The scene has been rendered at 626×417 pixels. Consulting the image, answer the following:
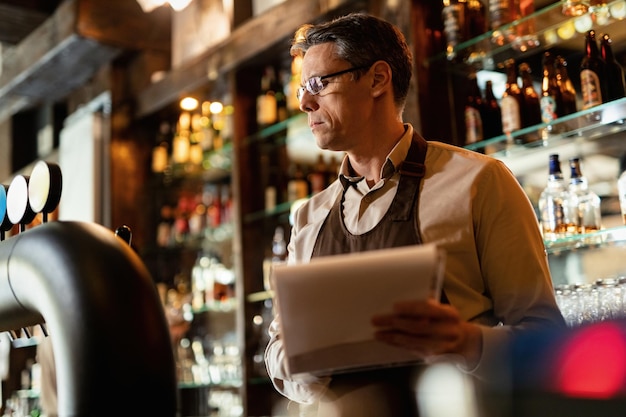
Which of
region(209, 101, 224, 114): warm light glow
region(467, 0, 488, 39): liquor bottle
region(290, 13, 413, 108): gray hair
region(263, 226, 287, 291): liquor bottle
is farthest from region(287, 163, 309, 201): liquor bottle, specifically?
region(290, 13, 413, 108): gray hair

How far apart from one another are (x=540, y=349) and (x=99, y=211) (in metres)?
3.88

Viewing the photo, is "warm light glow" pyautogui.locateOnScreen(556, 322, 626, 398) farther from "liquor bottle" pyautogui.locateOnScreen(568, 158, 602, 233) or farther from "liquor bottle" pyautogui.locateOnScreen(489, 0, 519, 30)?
"liquor bottle" pyautogui.locateOnScreen(489, 0, 519, 30)

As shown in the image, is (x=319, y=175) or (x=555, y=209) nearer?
(x=555, y=209)

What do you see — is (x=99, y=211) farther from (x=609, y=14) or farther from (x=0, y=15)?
(x=609, y=14)

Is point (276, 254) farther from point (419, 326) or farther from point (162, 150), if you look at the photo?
point (419, 326)

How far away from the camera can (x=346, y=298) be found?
110cm

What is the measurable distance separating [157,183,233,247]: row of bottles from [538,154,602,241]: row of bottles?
213 cm

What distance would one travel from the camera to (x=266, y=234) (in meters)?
3.92

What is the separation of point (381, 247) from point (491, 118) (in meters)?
1.45

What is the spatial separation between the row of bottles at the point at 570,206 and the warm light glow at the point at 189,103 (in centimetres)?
230

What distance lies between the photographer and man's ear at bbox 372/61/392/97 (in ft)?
5.78

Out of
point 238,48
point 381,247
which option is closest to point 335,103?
point 381,247

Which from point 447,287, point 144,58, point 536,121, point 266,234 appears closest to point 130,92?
point 144,58

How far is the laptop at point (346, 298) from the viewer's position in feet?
3.50
